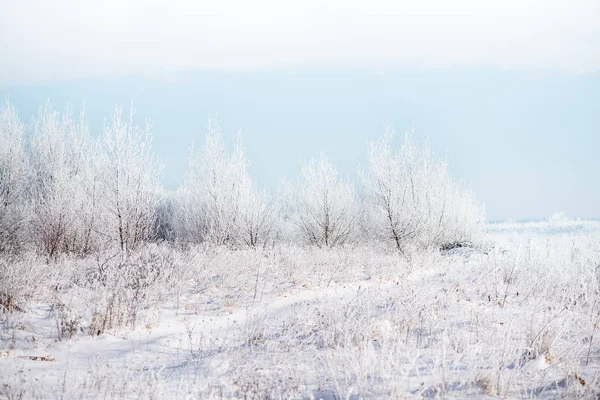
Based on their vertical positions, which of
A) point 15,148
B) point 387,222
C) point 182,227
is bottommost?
point 182,227

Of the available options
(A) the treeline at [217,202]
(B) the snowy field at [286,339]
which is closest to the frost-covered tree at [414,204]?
(A) the treeline at [217,202]

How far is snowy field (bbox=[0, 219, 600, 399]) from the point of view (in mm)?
3594

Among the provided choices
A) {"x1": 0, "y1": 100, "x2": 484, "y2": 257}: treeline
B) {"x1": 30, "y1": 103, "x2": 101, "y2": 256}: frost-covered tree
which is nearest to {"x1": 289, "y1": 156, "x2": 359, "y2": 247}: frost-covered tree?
{"x1": 0, "y1": 100, "x2": 484, "y2": 257}: treeline

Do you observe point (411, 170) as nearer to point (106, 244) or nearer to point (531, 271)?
point (531, 271)

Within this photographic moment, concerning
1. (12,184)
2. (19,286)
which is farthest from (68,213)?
(19,286)

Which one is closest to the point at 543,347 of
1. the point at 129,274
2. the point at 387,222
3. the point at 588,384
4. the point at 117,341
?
the point at 588,384

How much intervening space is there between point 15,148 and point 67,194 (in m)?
6.61

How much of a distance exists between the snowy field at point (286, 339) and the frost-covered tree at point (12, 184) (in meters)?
7.62

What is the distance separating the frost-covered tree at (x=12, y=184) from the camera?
15.7 meters

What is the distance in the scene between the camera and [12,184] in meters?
19.2

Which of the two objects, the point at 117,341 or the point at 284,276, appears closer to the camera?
the point at 117,341

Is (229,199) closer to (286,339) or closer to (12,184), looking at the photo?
(12,184)

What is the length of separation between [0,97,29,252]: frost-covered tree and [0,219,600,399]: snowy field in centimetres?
762

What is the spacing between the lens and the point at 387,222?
19.8m
